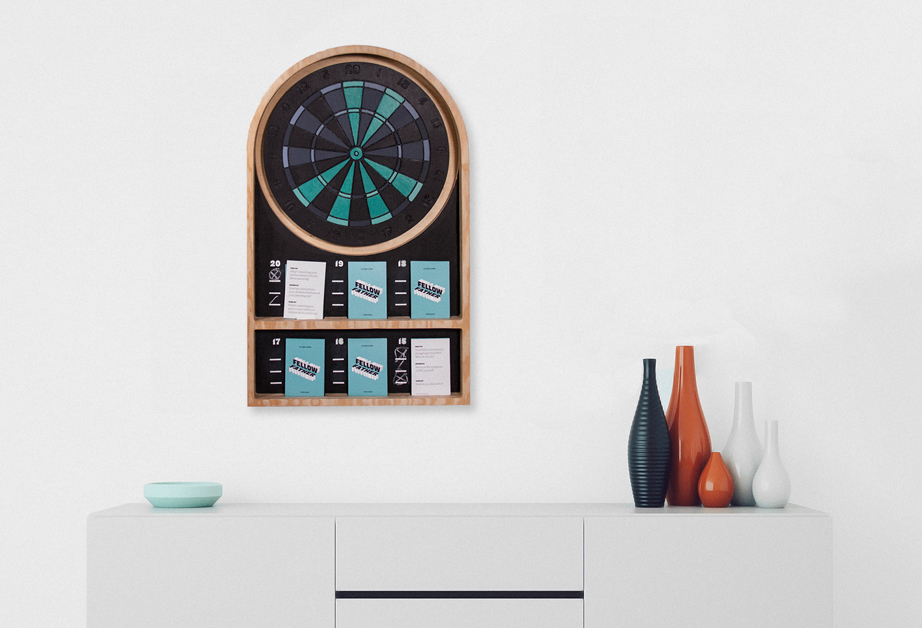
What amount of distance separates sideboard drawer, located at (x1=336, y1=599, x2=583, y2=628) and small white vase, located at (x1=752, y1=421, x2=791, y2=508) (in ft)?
1.75

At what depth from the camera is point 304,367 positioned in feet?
6.87

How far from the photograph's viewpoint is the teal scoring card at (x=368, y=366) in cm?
210

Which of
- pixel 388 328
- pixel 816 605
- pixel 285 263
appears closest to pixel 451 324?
pixel 388 328

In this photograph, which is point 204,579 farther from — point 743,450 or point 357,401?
point 743,450

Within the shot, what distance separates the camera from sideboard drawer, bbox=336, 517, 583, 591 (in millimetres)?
1806

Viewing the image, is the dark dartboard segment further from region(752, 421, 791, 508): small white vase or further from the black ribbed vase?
region(752, 421, 791, 508): small white vase

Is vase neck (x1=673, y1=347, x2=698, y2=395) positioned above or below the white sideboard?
above

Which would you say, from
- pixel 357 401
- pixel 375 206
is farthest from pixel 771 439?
pixel 375 206

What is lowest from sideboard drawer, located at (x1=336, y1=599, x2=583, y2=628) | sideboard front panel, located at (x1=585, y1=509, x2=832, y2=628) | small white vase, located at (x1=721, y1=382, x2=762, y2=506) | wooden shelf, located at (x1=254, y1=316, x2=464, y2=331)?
sideboard drawer, located at (x1=336, y1=599, x2=583, y2=628)

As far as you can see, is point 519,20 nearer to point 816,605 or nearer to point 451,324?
point 451,324

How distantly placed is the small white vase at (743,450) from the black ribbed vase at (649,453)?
0.19 meters

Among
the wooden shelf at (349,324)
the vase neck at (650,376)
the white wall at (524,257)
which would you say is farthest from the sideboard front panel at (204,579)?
the vase neck at (650,376)

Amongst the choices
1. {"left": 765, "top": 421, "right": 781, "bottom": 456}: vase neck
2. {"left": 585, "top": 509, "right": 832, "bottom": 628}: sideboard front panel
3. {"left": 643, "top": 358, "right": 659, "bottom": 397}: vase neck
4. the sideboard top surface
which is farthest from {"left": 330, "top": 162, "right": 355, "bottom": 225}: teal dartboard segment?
{"left": 765, "top": 421, "right": 781, "bottom": 456}: vase neck

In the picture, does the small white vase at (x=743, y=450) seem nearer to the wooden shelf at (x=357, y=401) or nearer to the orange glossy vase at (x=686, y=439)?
the orange glossy vase at (x=686, y=439)
